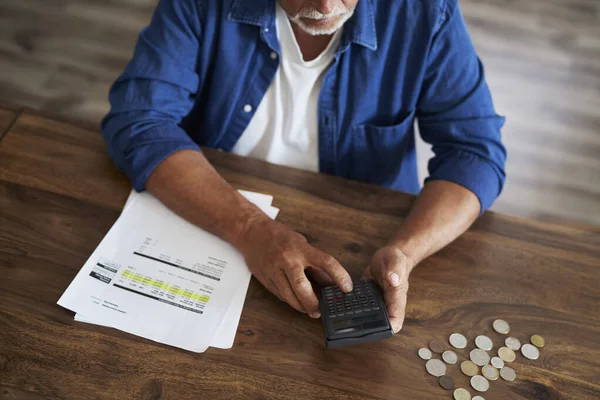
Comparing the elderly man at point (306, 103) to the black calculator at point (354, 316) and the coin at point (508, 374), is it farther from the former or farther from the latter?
the coin at point (508, 374)

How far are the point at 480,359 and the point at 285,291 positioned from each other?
326mm

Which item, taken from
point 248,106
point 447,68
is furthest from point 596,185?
point 248,106

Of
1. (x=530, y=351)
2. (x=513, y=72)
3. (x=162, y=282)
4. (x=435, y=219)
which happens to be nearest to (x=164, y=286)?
(x=162, y=282)

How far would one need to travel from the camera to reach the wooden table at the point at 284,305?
858mm

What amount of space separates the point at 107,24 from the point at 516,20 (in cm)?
203

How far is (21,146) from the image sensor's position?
3.74 ft

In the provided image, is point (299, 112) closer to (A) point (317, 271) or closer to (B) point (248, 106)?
(B) point (248, 106)

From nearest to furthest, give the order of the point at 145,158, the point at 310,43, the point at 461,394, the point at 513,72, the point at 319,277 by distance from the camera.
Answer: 1. the point at 461,394
2. the point at 319,277
3. the point at 145,158
4. the point at 310,43
5. the point at 513,72

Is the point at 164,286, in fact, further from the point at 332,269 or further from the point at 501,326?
the point at 501,326

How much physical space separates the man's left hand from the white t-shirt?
419 millimetres

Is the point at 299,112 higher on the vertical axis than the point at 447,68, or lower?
lower

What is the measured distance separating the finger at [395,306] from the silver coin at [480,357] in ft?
0.40

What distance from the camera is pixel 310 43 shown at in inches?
47.4

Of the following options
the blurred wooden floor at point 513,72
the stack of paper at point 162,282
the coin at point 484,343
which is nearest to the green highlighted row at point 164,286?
the stack of paper at point 162,282
